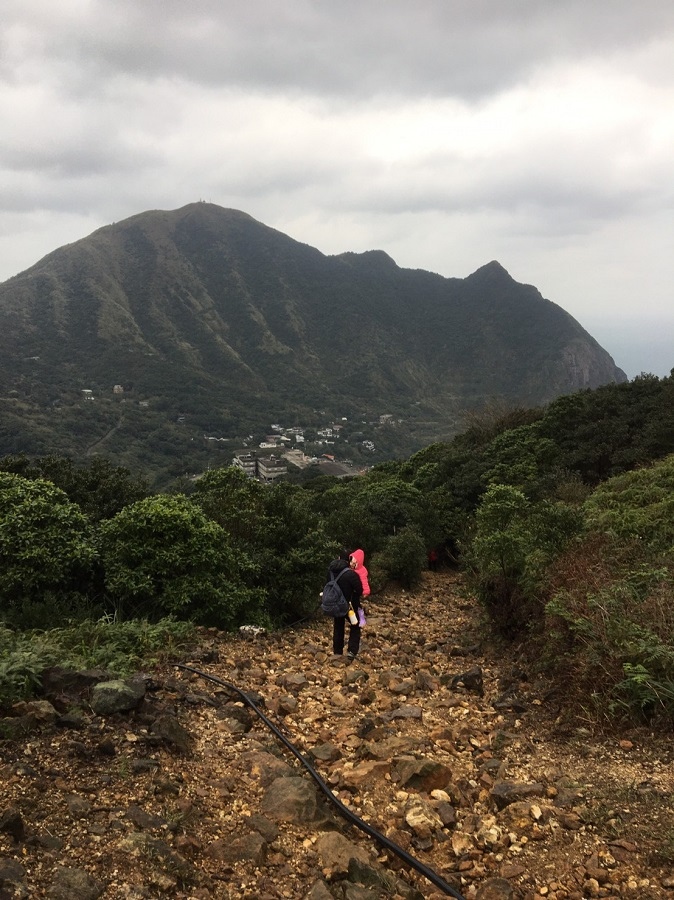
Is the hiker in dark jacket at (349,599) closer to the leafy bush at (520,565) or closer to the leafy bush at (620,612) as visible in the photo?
the leafy bush at (520,565)

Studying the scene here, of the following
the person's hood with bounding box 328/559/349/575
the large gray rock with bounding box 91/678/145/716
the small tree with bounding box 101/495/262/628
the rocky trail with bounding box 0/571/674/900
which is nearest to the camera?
the rocky trail with bounding box 0/571/674/900

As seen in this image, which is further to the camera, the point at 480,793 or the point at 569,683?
the point at 569,683

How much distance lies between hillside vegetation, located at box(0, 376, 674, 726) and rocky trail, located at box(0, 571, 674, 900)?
66 cm

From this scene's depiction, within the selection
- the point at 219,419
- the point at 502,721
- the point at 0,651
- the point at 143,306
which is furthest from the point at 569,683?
the point at 143,306

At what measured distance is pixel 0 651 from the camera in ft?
18.2

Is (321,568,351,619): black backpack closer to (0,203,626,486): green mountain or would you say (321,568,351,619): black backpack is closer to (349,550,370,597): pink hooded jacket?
(349,550,370,597): pink hooded jacket

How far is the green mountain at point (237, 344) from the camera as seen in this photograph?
299 ft

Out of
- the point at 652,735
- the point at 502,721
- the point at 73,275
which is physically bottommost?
the point at 502,721

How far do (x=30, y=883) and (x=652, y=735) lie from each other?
4.66 meters

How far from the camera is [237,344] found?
14425 cm

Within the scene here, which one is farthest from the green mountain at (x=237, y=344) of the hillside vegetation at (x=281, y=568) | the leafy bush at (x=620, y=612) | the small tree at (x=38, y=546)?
the leafy bush at (x=620, y=612)

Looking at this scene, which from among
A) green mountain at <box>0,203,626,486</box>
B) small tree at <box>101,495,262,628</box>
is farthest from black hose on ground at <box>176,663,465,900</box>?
green mountain at <box>0,203,626,486</box>

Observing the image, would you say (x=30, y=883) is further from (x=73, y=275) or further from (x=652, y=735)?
(x=73, y=275)

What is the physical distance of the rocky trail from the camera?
3.37 metres
